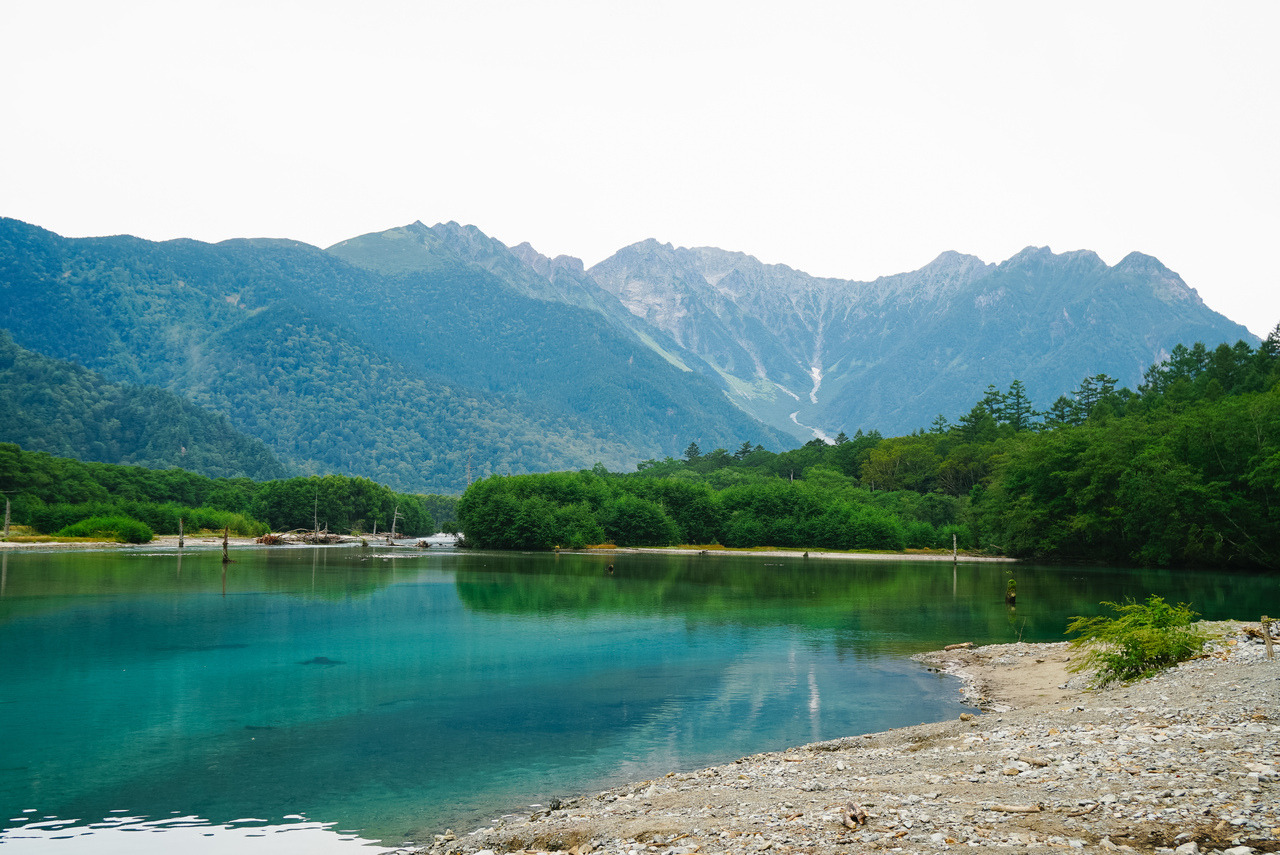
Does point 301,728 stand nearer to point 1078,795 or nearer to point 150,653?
point 150,653

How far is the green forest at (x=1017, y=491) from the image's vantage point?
7025cm

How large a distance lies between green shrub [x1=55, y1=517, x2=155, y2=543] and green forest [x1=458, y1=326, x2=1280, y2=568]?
1726 inches

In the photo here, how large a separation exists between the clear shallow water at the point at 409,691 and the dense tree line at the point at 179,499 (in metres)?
73.0

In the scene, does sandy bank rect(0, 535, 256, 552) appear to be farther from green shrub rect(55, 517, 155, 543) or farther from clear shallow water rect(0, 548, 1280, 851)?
clear shallow water rect(0, 548, 1280, 851)

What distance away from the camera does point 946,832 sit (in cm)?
902

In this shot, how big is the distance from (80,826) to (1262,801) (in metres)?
15.9

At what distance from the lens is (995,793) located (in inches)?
417

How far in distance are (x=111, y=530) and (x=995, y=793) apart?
131m

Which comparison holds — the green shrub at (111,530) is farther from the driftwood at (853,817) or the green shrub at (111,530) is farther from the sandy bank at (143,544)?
the driftwood at (853,817)

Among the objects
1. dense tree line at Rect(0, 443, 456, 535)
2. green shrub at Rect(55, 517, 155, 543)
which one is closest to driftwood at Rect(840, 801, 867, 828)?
green shrub at Rect(55, 517, 155, 543)

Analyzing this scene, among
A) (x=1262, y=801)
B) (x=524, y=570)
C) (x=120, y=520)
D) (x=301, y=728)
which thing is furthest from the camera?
(x=120, y=520)

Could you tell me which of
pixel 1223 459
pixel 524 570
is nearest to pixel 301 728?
pixel 524 570

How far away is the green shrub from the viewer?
375 feet

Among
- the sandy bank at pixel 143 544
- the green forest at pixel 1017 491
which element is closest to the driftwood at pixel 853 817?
the green forest at pixel 1017 491
